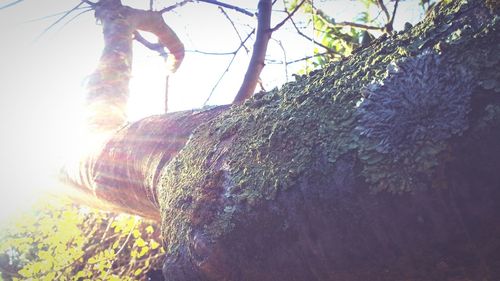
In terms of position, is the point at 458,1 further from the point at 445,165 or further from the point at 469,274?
the point at 469,274

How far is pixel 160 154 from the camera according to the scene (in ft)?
4.57

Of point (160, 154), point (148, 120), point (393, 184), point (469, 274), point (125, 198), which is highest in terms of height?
point (148, 120)

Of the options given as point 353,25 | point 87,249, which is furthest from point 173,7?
point 87,249

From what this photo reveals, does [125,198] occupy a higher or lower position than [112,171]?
lower

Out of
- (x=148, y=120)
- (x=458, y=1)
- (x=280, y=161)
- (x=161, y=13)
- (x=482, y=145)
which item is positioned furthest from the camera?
(x=161, y=13)

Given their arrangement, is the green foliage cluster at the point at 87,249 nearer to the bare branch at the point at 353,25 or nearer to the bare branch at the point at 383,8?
Answer: the bare branch at the point at 353,25

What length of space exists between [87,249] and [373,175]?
11.8 ft

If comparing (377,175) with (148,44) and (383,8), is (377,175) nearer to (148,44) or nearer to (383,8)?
(383,8)

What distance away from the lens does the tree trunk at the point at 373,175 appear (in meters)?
0.46

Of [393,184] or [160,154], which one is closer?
[393,184]

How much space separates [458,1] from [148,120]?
1524 mm

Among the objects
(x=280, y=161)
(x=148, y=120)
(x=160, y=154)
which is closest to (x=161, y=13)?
(x=148, y=120)

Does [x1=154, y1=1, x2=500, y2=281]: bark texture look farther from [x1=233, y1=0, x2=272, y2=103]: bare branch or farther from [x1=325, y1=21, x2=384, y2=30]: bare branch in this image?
[x1=325, y1=21, x2=384, y2=30]: bare branch

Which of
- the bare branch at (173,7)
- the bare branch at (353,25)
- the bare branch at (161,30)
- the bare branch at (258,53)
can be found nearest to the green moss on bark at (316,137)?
the bare branch at (258,53)
